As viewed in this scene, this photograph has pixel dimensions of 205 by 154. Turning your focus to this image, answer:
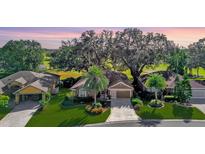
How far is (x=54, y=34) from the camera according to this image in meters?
40.4

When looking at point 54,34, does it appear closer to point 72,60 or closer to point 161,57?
point 72,60

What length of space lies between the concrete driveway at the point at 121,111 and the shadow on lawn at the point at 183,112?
4813mm

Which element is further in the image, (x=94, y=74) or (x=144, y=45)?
(x=144, y=45)

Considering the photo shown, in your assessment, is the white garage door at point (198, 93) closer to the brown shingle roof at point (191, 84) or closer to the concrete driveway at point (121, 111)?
the brown shingle roof at point (191, 84)

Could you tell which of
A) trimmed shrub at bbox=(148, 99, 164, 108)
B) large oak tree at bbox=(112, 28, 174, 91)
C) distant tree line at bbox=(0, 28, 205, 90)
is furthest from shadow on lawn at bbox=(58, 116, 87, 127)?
large oak tree at bbox=(112, 28, 174, 91)

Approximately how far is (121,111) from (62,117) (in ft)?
22.6

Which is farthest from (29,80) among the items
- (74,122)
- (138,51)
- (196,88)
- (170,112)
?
(196,88)

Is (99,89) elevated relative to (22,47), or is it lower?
lower

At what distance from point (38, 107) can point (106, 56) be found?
13.6m

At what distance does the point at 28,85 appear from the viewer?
4047 centimetres

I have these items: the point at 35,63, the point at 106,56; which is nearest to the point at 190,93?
the point at 106,56

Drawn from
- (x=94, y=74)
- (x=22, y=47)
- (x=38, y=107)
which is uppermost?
(x=22, y=47)

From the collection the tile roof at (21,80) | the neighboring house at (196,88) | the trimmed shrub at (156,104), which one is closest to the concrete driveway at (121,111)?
the trimmed shrub at (156,104)

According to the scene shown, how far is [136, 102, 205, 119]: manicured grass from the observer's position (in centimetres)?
3581
